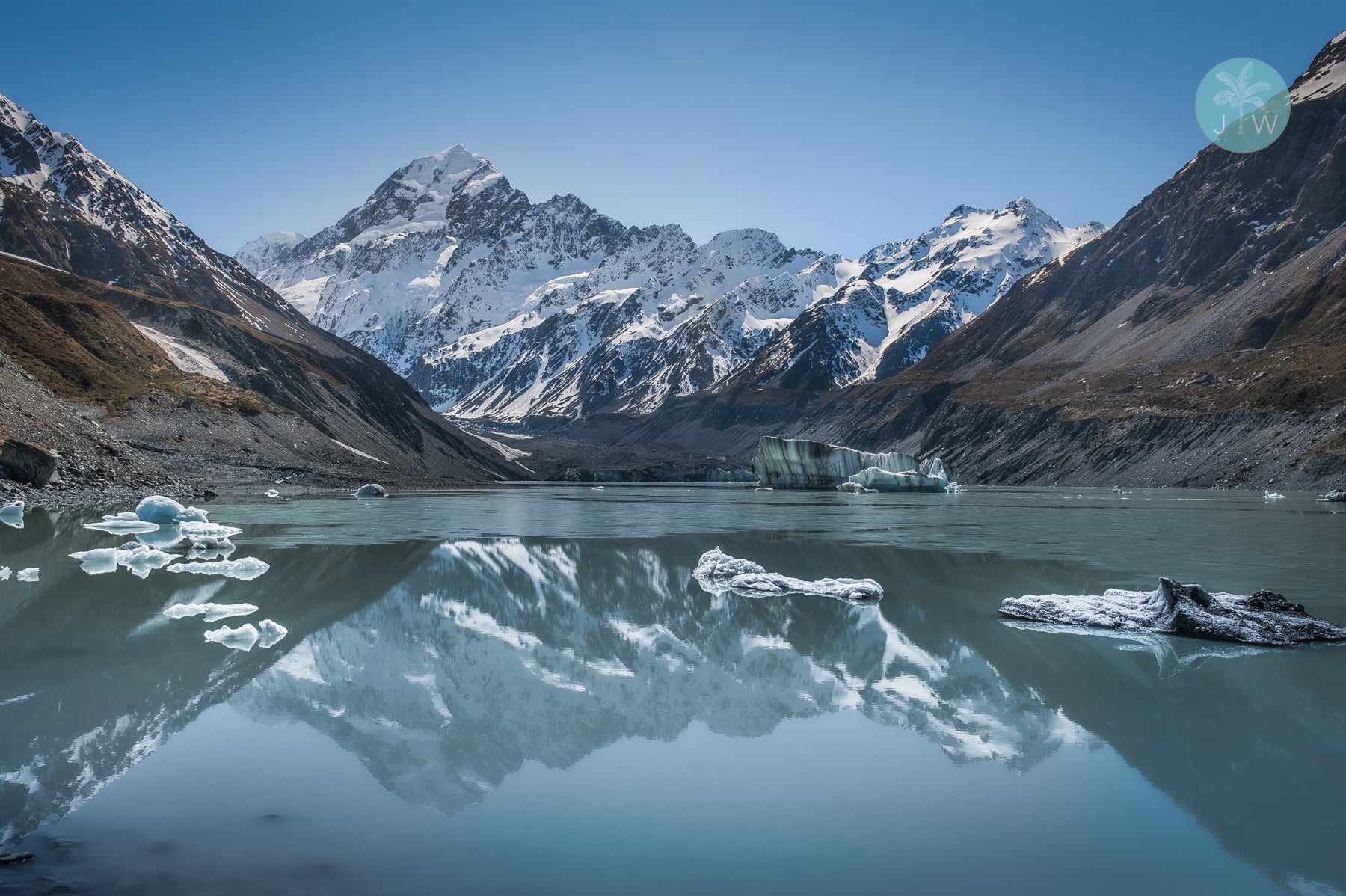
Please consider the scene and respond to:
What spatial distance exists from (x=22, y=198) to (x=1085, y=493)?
481ft

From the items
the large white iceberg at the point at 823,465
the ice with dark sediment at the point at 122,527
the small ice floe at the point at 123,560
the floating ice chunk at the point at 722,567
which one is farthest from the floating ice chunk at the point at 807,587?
the large white iceberg at the point at 823,465

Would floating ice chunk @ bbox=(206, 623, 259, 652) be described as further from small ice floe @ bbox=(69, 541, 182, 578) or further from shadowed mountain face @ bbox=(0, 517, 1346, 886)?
small ice floe @ bbox=(69, 541, 182, 578)

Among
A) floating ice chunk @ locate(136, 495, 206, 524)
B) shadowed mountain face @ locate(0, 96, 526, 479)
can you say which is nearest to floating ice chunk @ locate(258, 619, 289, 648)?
floating ice chunk @ locate(136, 495, 206, 524)

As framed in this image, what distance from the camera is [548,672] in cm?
1128

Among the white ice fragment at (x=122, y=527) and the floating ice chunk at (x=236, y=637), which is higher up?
the white ice fragment at (x=122, y=527)

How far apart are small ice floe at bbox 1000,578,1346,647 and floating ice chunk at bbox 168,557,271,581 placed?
649 inches

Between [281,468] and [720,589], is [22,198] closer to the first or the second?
[281,468]

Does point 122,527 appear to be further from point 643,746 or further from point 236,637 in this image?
point 643,746

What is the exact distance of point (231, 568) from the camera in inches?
775

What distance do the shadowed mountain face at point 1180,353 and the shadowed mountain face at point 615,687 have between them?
251 ft

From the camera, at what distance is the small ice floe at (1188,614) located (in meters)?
13.2

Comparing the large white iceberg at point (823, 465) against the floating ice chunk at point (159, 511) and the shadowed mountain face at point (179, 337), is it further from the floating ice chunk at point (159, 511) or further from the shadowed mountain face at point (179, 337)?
the floating ice chunk at point (159, 511)

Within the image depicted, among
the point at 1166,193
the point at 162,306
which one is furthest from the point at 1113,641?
the point at 1166,193

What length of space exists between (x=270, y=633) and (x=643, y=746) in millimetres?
7486
